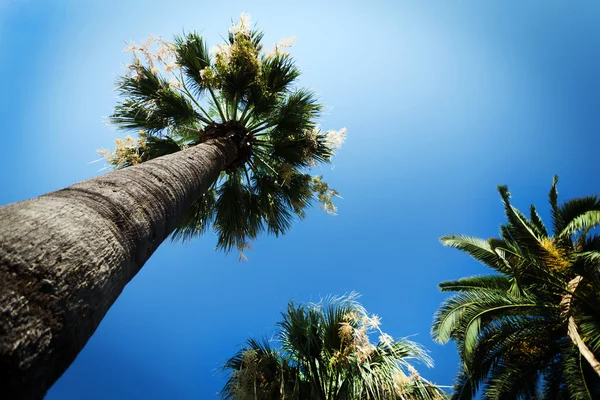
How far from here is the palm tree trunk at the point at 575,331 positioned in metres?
6.51

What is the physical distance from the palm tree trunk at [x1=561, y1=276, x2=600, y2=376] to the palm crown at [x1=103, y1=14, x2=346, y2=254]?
5.81 meters

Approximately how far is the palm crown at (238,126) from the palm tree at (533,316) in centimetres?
500

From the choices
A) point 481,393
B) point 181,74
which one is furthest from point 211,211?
point 481,393

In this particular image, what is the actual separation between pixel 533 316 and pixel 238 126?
9257mm

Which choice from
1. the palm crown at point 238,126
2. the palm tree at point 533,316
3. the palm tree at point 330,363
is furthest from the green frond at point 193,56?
the palm tree at point 533,316

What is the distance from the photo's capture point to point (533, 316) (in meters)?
9.18

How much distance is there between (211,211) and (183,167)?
4.74 m

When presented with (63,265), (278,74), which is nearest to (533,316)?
(278,74)

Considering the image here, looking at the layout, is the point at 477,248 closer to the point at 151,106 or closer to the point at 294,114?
the point at 294,114

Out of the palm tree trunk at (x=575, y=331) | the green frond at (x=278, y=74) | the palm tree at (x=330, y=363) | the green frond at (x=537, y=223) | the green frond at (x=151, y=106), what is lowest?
the palm tree at (x=330, y=363)

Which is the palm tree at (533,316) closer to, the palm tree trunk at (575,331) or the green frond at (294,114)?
the palm tree trunk at (575,331)

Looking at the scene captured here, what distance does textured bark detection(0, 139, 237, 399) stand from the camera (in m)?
1.14

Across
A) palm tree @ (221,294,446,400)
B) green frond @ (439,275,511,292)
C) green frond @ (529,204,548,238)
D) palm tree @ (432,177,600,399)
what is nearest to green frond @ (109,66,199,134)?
palm tree @ (221,294,446,400)

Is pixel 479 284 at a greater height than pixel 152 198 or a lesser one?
greater
